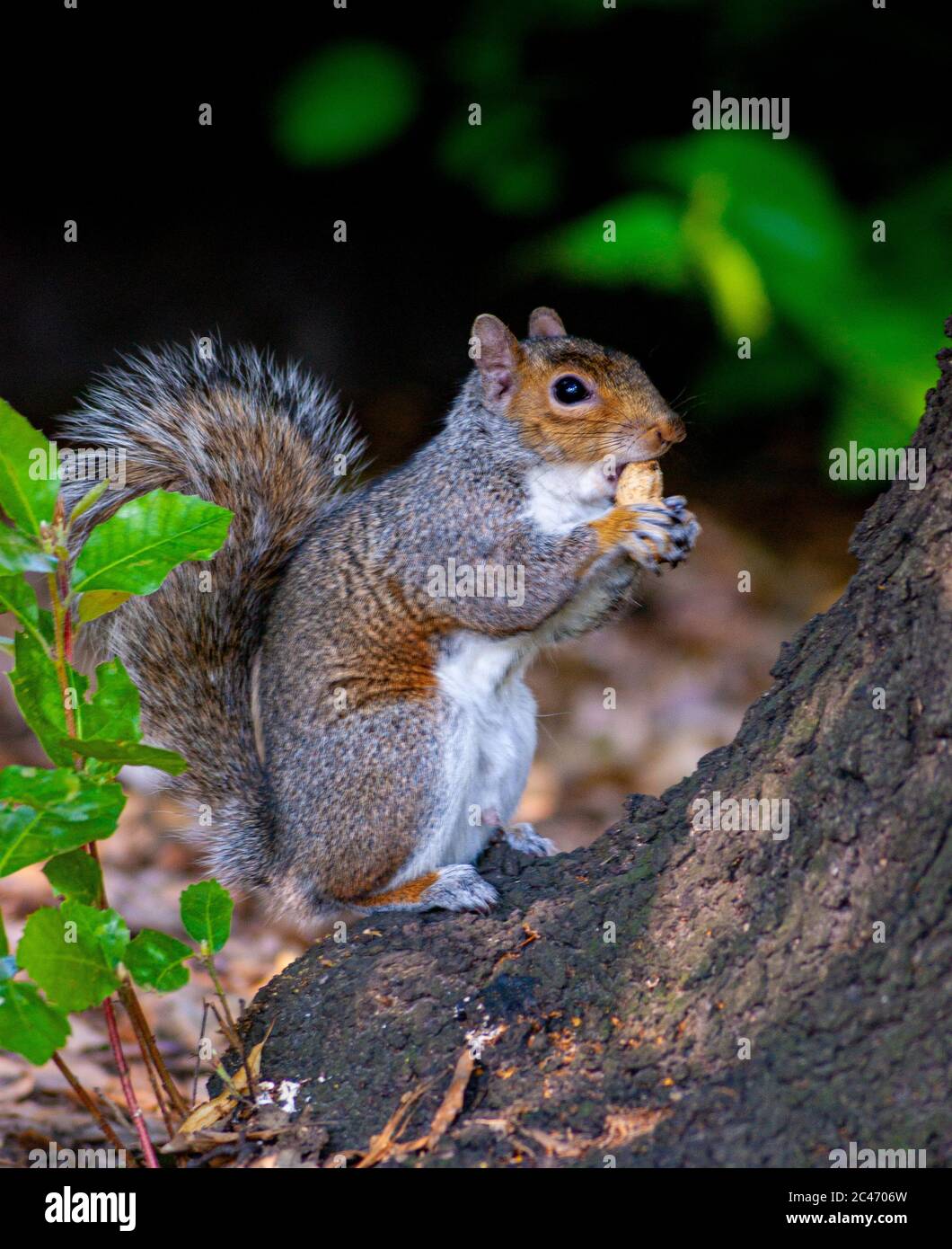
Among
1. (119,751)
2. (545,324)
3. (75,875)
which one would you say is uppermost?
(545,324)

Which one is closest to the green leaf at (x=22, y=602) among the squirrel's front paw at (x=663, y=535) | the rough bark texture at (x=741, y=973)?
the rough bark texture at (x=741, y=973)

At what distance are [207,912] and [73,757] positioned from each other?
24cm

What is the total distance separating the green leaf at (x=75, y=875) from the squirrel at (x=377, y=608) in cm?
62

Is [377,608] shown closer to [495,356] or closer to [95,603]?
[495,356]

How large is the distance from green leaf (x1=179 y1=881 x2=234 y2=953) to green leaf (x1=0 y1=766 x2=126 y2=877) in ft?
0.69

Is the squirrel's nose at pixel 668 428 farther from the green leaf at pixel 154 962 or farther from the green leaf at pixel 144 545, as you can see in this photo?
the green leaf at pixel 154 962

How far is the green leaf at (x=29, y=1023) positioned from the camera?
1.39 meters

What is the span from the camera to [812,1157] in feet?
4.18

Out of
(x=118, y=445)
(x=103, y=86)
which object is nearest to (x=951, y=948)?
(x=118, y=445)

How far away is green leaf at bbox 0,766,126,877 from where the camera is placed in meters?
1.39

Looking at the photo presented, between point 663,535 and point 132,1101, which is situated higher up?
point 663,535

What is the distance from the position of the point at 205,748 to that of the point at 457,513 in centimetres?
57

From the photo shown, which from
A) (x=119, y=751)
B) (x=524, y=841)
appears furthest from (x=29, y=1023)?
(x=524, y=841)

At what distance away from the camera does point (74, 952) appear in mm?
1441
